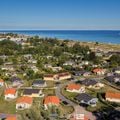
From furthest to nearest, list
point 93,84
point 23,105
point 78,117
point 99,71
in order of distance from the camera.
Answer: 1. point 99,71
2. point 93,84
3. point 23,105
4. point 78,117

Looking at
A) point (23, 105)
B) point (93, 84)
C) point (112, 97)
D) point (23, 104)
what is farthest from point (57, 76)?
point (23, 105)

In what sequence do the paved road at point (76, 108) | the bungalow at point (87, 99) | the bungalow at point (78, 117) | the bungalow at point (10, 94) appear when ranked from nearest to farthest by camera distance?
the bungalow at point (78, 117), the paved road at point (76, 108), the bungalow at point (87, 99), the bungalow at point (10, 94)

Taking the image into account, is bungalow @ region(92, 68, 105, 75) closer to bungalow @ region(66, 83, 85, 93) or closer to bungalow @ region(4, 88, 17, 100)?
bungalow @ region(66, 83, 85, 93)

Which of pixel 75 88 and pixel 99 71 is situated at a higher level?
pixel 99 71

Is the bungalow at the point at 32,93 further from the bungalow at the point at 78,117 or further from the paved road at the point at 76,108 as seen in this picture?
the bungalow at the point at 78,117

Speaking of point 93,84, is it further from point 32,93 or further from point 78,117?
point 78,117

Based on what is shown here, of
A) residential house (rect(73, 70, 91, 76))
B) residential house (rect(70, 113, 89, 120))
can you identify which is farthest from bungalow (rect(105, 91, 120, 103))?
residential house (rect(73, 70, 91, 76))

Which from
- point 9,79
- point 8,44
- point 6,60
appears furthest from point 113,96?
point 8,44

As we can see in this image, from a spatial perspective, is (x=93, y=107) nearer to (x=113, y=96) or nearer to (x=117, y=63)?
(x=113, y=96)

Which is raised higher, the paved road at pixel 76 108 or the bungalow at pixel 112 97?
the bungalow at pixel 112 97

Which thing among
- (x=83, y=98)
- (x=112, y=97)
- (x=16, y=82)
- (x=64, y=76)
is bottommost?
(x=16, y=82)

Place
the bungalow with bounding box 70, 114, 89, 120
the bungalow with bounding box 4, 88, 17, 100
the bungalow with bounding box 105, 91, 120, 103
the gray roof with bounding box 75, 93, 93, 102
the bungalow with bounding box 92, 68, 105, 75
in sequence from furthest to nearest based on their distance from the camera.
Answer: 1. the bungalow with bounding box 92, 68, 105, 75
2. the bungalow with bounding box 4, 88, 17, 100
3. the bungalow with bounding box 105, 91, 120, 103
4. the gray roof with bounding box 75, 93, 93, 102
5. the bungalow with bounding box 70, 114, 89, 120

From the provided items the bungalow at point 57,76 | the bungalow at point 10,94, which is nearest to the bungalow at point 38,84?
the bungalow at point 57,76
